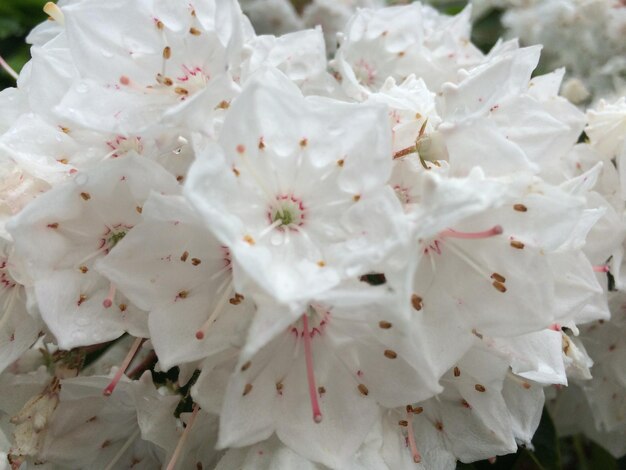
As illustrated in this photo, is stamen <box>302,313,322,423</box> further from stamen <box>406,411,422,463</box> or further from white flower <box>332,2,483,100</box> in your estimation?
white flower <box>332,2,483,100</box>

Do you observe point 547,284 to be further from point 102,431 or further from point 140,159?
point 102,431

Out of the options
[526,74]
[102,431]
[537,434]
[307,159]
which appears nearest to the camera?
[307,159]

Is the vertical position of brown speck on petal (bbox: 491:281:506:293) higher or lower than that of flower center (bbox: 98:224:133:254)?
→ lower

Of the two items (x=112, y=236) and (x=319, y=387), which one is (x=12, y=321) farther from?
(x=319, y=387)

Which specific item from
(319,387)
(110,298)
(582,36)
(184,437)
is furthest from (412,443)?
(582,36)

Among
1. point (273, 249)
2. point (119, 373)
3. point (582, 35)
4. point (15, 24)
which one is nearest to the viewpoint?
point (273, 249)

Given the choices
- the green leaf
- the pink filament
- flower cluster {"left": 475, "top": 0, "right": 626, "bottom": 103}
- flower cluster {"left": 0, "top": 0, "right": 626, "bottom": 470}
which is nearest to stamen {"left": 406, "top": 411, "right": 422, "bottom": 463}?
flower cluster {"left": 0, "top": 0, "right": 626, "bottom": 470}

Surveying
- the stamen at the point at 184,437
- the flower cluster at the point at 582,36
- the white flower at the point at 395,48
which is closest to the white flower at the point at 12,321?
the stamen at the point at 184,437

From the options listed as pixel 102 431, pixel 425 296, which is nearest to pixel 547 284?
pixel 425 296
